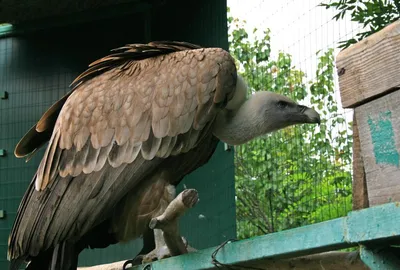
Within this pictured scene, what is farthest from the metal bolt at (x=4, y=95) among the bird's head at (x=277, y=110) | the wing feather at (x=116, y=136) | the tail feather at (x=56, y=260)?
the bird's head at (x=277, y=110)

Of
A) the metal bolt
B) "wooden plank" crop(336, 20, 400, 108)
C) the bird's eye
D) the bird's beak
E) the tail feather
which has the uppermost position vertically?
the metal bolt

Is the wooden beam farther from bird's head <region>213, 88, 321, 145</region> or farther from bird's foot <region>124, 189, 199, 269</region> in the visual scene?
bird's head <region>213, 88, 321, 145</region>

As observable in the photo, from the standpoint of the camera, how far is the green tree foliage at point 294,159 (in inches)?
160

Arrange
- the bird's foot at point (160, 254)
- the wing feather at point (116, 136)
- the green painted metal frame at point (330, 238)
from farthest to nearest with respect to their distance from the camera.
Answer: the wing feather at point (116, 136) < the bird's foot at point (160, 254) < the green painted metal frame at point (330, 238)

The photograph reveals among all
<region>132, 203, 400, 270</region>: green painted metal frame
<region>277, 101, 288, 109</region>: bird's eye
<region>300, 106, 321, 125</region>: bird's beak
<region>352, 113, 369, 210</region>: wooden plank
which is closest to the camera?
<region>132, 203, 400, 270</region>: green painted metal frame

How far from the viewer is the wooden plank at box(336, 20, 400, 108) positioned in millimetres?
1451

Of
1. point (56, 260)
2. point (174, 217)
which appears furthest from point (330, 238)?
point (56, 260)

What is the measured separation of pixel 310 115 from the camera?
10.5 feet

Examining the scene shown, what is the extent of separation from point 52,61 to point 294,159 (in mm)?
2395

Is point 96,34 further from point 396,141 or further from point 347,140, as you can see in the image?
point 396,141

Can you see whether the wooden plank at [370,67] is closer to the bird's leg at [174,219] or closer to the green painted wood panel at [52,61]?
the bird's leg at [174,219]

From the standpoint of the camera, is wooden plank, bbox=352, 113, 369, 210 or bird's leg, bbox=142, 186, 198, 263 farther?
bird's leg, bbox=142, 186, 198, 263

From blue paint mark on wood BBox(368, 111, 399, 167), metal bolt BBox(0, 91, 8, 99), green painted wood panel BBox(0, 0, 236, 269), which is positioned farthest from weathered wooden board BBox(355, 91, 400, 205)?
metal bolt BBox(0, 91, 8, 99)

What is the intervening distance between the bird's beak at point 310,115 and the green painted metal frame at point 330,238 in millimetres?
1289
